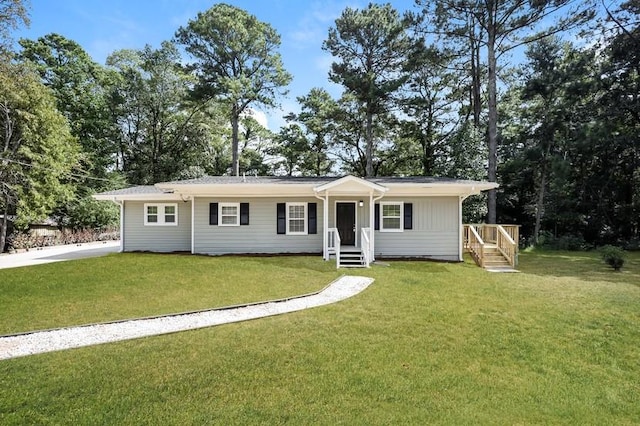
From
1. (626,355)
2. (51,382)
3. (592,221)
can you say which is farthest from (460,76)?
(51,382)

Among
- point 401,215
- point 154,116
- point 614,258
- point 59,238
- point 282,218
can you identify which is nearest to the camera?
point 614,258

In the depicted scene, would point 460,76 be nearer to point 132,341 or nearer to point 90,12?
point 90,12

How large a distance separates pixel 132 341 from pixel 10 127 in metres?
16.6

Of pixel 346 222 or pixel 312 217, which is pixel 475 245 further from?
pixel 312 217

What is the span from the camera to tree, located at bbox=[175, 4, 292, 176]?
23.0 meters

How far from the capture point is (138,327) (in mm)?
5352

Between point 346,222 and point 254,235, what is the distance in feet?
11.3

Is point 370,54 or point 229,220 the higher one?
point 370,54

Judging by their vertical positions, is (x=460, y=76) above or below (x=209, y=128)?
above

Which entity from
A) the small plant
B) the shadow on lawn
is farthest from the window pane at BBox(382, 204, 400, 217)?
the small plant

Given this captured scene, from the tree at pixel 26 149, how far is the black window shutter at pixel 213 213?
923 cm

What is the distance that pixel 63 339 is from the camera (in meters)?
4.81

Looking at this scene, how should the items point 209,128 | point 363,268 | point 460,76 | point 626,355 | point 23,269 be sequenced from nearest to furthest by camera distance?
point 626,355 < point 23,269 < point 363,268 < point 460,76 < point 209,128

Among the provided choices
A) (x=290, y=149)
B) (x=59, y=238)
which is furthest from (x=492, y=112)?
(x=59, y=238)
